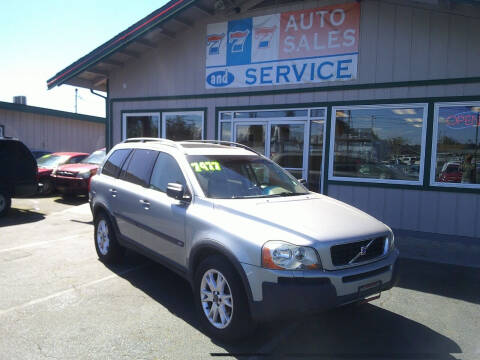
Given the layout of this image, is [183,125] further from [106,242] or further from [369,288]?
[369,288]

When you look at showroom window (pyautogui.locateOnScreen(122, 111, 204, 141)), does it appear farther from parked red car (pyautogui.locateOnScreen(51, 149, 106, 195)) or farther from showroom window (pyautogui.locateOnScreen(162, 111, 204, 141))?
parked red car (pyautogui.locateOnScreen(51, 149, 106, 195))

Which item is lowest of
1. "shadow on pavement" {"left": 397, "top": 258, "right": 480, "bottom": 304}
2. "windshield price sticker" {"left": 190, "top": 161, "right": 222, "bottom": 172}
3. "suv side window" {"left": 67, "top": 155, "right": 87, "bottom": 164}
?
"shadow on pavement" {"left": 397, "top": 258, "right": 480, "bottom": 304}

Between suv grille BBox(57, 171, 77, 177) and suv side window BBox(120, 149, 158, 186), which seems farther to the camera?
suv grille BBox(57, 171, 77, 177)

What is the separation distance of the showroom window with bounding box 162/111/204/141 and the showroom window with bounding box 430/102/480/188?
18.1ft

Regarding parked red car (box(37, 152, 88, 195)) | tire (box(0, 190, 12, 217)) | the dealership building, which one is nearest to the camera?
the dealership building

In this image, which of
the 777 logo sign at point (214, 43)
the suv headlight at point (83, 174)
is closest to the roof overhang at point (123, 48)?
the 777 logo sign at point (214, 43)

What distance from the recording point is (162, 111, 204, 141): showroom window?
10156 millimetres

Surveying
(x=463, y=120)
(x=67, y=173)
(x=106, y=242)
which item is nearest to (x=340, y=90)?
(x=463, y=120)

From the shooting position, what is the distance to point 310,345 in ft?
11.6

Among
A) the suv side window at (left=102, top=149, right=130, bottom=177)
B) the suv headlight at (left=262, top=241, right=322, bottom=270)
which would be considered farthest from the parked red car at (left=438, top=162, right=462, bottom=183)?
the suv side window at (left=102, top=149, right=130, bottom=177)

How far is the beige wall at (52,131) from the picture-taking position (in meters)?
18.8

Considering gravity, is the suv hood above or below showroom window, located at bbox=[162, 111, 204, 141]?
below

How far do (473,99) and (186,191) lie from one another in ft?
19.7

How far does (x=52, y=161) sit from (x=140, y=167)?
411 inches
